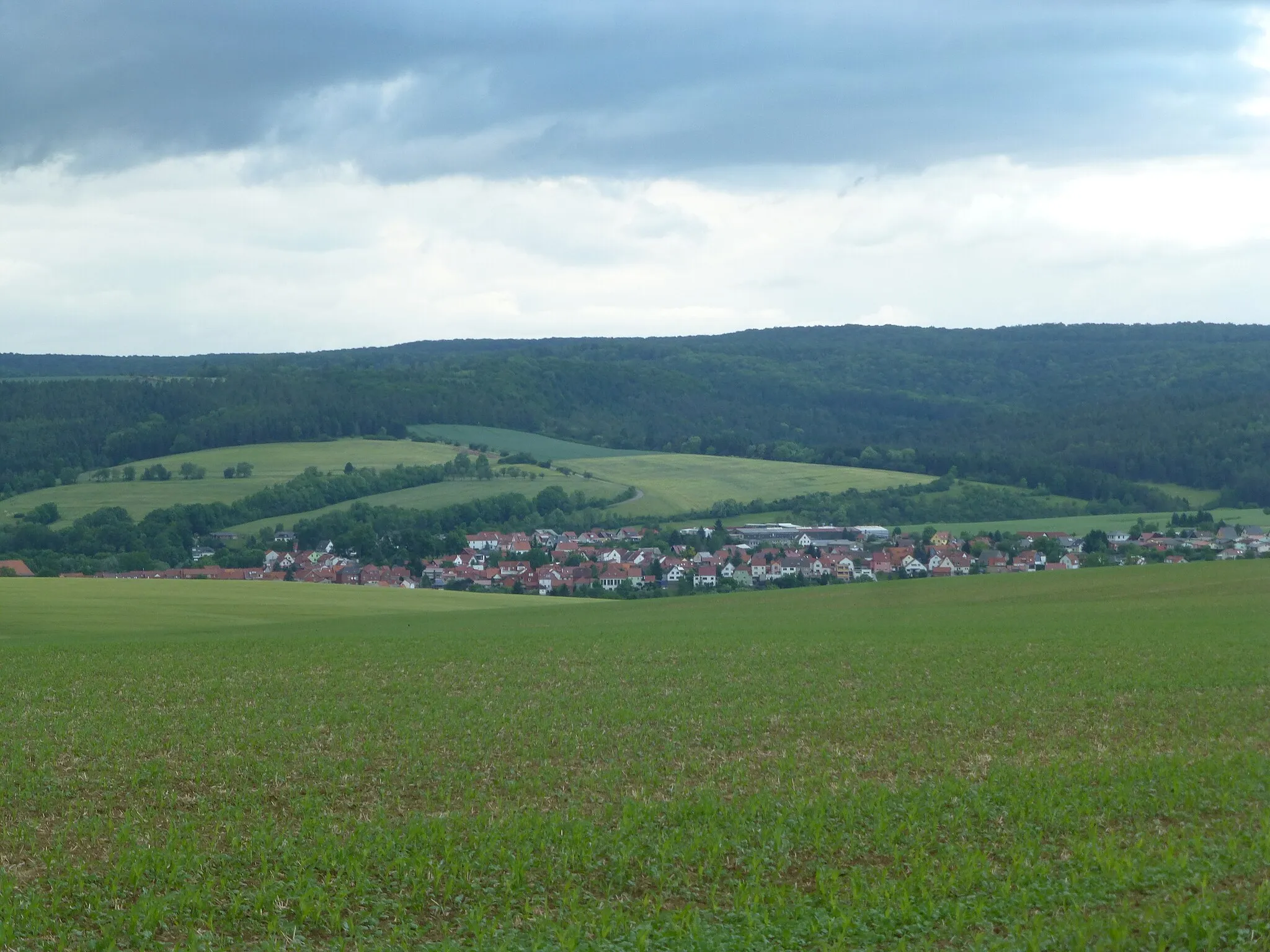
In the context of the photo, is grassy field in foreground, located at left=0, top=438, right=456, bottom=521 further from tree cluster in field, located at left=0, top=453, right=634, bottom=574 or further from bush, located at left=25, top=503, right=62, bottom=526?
tree cluster in field, located at left=0, top=453, right=634, bottom=574

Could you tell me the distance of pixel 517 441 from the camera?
484 ft

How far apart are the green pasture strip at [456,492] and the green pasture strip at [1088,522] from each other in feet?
102

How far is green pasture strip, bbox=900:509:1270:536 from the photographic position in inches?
3649

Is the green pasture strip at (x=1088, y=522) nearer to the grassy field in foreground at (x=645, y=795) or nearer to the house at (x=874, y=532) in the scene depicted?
the house at (x=874, y=532)

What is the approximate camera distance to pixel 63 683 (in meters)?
25.0

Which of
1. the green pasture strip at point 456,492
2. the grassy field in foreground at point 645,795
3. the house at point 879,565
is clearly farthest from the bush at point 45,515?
the grassy field in foreground at point 645,795

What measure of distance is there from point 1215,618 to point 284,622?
29.4 metres

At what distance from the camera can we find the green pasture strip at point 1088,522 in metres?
92.7

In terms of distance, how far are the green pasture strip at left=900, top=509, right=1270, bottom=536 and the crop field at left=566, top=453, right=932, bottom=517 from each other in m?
19.6

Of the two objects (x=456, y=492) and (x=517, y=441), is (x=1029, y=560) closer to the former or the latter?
(x=456, y=492)

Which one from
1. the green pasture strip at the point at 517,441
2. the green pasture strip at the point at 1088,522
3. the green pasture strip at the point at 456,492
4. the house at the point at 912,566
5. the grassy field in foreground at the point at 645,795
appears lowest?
the house at the point at 912,566

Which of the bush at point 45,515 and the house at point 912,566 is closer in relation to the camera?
the house at point 912,566

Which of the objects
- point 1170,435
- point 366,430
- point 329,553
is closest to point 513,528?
point 329,553

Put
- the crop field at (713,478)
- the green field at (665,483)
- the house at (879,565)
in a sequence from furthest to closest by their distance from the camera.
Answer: the crop field at (713,478), the green field at (665,483), the house at (879,565)
